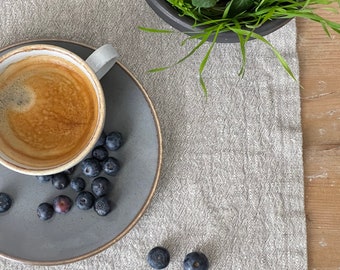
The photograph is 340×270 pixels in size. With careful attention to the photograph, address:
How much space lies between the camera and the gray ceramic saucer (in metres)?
0.77

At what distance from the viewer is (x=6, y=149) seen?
29.5 inches

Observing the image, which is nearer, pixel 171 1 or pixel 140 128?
pixel 171 1

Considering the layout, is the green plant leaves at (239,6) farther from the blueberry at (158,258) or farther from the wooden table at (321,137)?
the blueberry at (158,258)

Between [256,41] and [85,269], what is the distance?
1.52 ft

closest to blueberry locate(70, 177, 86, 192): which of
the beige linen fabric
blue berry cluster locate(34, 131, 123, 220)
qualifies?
blue berry cluster locate(34, 131, 123, 220)

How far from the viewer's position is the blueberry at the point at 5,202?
0.76 meters

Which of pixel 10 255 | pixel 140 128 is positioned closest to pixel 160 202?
pixel 140 128

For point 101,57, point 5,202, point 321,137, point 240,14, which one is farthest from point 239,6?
point 5,202

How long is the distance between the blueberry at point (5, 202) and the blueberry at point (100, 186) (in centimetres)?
12

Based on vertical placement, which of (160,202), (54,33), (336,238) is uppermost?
(54,33)

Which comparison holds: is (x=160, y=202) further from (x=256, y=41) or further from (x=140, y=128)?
(x=256, y=41)

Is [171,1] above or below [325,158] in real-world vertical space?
above

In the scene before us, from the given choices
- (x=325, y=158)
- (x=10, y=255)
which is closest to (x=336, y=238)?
(x=325, y=158)

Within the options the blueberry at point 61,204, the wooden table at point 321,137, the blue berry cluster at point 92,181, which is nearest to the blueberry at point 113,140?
the blue berry cluster at point 92,181
